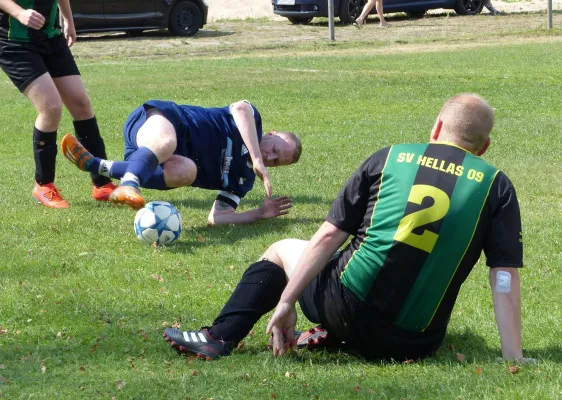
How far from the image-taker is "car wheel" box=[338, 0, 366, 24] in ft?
81.4

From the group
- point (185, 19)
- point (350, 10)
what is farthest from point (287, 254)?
point (350, 10)

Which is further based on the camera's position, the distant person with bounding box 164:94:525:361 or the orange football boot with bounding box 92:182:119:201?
the orange football boot with bounding box 92:182:119:201

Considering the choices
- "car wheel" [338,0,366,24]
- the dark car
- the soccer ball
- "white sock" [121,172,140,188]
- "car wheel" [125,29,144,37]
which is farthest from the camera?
"car wheel" [338,0,366,24]

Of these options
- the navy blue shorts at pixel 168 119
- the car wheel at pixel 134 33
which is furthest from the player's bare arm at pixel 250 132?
the car wheel at pixel 134 33

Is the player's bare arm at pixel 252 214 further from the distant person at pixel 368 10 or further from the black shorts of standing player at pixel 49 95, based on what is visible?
the distant person at pixel 368 10

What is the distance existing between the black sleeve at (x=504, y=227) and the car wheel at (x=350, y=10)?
70.2 ft

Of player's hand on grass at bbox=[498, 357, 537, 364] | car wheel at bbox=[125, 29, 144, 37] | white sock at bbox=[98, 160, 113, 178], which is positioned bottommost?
player's hand on grass at bbox=[498, 357, 537, 364]

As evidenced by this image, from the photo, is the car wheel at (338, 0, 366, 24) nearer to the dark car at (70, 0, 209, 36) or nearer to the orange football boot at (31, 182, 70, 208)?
the dark car at (70, 0, 209, 36)

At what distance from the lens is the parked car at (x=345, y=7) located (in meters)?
24.5

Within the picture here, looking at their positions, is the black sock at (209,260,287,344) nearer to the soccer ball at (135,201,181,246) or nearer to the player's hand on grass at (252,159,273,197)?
the soccer ball at (135,201,181,246)

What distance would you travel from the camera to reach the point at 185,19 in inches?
910

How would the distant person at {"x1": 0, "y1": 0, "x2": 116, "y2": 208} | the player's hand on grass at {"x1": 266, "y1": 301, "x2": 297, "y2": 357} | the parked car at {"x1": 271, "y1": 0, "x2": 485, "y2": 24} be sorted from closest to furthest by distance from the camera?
the player's hand on grass at {"x1": 266, "y1": 301, "x2": 297, "y2": 357}, the distant person at {"x1": 0, "y1": 0, "x2": 116, "y2": 208}, the parked car at {"x1": 271, "y1": 0, "x2": 485, "y2": 24}

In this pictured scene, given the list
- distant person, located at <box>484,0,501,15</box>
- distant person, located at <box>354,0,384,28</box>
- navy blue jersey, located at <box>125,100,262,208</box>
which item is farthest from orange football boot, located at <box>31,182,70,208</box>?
distant person, located at <box>484,0,501,15</box>

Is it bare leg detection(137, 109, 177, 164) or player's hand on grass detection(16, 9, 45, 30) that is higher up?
player's hand on grass detection(16, 9, 45, 30)
